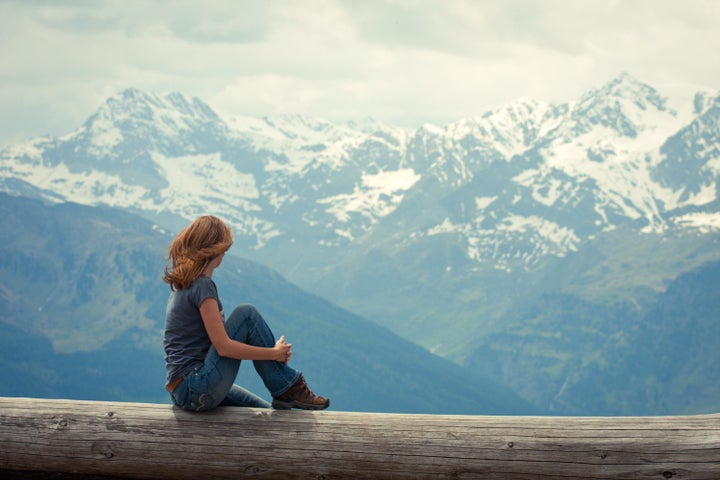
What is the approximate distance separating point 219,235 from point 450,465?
3715mm

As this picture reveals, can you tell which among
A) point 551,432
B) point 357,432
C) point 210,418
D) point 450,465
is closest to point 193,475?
point 210,418

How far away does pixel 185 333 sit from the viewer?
33.5 feet

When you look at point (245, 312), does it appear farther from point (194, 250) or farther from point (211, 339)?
point (194, 250)

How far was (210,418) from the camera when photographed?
9.52 m

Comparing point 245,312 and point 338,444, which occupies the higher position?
point 245,312

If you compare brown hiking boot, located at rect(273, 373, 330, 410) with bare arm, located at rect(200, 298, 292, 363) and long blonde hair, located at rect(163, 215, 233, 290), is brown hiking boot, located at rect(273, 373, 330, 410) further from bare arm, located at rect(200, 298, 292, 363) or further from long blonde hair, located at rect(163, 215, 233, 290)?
long blonde hair, located at rect(163, 215, 233, 290)

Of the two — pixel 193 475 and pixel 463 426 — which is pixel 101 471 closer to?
pixel 193 475

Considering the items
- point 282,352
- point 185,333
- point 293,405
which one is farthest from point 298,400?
point 185,333

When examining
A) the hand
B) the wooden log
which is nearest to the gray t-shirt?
the wooden log

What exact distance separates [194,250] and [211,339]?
105 cm

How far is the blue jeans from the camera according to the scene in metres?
9.62

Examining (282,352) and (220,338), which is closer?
(220,338)

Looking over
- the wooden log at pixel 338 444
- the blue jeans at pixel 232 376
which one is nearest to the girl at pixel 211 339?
the blue jeans at pixel 232 376

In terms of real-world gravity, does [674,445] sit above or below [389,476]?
above
